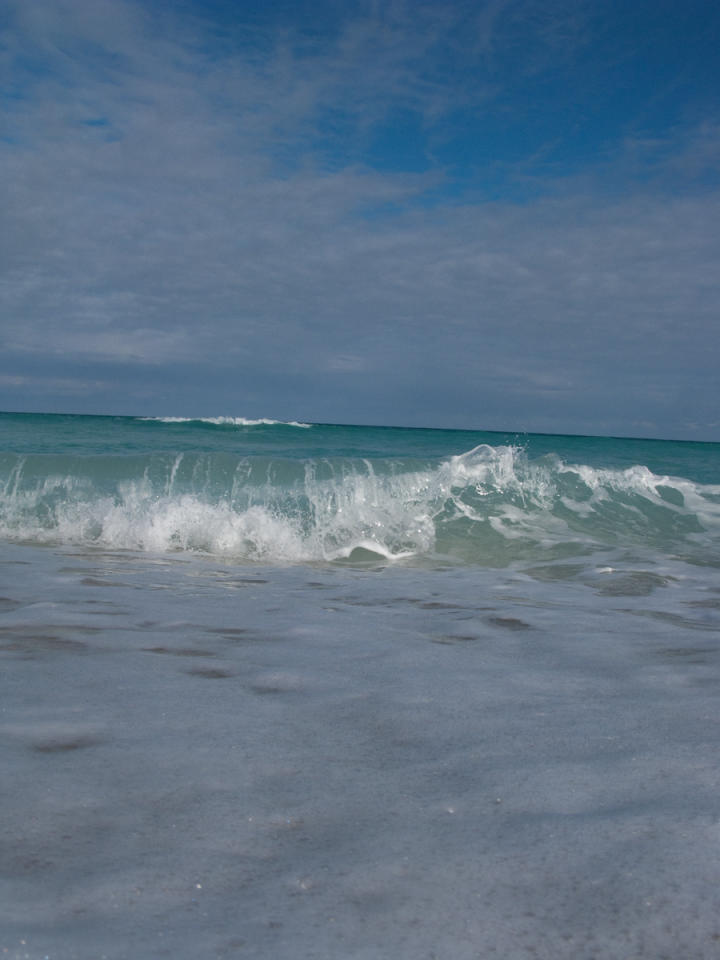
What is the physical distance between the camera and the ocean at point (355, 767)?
1.24m

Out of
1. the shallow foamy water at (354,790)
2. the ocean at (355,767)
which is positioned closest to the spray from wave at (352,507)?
the ocean at (355,767)

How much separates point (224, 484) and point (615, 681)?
7.74 meters

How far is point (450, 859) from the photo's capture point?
1438mm

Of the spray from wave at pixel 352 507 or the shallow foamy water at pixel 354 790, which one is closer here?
the shallow foamy water at pixel 354 790

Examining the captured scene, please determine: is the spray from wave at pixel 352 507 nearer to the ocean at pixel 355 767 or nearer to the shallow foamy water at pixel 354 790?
the ocean at pixel 355 767

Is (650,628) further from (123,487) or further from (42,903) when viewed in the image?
(123,487)

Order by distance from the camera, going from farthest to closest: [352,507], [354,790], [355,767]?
1. [352,507]
2. [355,767]
3. [354,790]

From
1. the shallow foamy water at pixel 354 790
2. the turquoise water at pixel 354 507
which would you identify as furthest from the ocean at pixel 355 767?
the turquoise water at pixel 354 507

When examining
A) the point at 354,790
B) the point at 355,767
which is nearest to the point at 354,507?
the point at 355,767

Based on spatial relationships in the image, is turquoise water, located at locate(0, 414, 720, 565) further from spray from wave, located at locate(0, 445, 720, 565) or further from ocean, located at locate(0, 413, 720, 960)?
ocean, located at locate(0, 413, 720, 960)

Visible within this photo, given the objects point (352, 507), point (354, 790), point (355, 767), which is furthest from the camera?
point (352, 507)

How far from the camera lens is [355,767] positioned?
6.33 feet

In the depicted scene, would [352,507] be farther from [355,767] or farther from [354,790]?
[354,790]

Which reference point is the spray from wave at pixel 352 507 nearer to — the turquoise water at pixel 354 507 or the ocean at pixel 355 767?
the turquoise water at pixel 354 507
